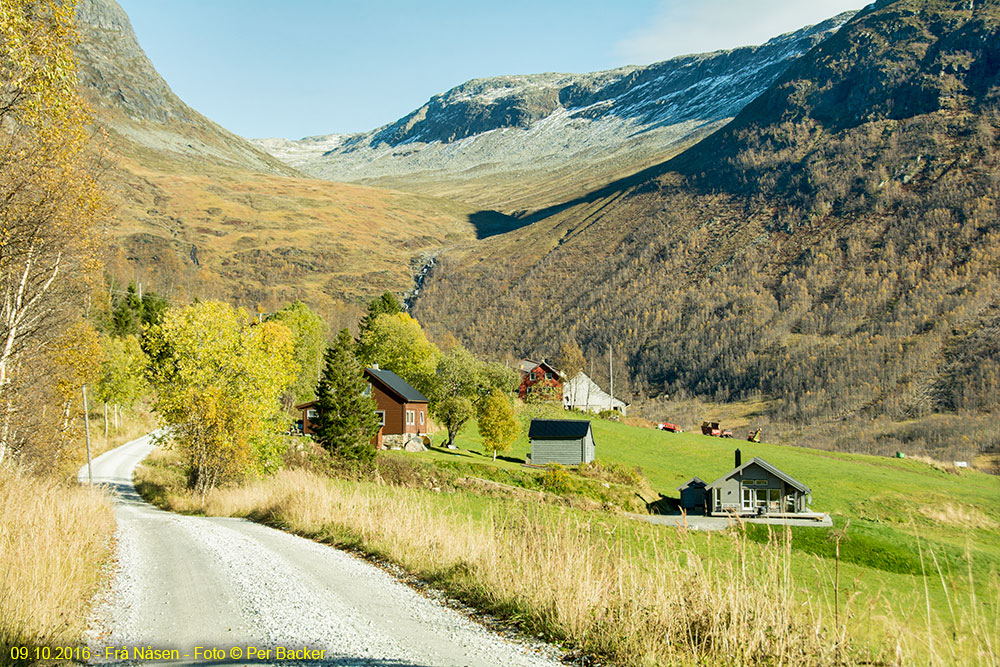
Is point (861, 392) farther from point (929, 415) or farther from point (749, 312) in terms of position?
point (749, 312)

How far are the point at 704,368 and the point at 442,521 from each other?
12978 centimetres

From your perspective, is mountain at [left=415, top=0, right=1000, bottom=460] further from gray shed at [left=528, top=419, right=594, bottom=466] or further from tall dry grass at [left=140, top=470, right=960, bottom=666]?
tall dry grass at [left=140, top=470, right=960, bottom=666]

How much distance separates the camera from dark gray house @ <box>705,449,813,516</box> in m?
51.3

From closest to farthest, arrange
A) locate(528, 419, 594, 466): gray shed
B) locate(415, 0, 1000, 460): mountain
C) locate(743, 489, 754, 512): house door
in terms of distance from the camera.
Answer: locate(743, 489, 754, 512): house door → locate(528, 419, 594, 466): gray shed → locate(415, 0, 1000, 460): mountain

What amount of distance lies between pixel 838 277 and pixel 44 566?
15638 centimetres

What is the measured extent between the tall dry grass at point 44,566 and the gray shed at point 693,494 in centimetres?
4569

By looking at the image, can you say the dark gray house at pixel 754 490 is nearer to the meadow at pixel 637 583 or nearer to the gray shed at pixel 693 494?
the gray shed at pixel 693 494

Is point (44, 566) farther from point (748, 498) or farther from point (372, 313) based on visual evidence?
point (372, 313)

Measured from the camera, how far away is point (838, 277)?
144 metres

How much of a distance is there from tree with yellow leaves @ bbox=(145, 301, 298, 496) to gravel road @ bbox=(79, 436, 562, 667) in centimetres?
1673

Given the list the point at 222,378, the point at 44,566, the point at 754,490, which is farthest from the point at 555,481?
the point at 44,566

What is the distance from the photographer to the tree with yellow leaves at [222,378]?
28641 millimetres

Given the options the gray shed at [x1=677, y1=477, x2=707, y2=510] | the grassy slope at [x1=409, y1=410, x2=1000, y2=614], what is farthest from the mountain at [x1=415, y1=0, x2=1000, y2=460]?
the gray shed at [x1=677, y1=477, x2=707, y2=510]

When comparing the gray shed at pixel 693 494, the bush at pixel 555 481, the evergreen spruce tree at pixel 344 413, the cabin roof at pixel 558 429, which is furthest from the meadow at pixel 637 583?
the cabin roof at pixel 558 429
